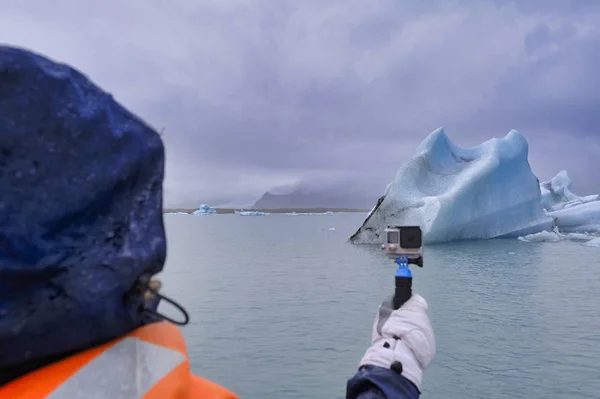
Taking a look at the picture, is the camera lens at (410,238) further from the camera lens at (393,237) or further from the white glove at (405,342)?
the white glove at (405,342)

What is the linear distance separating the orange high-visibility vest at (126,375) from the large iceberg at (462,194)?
16442mm

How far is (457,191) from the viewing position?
17.1 metres

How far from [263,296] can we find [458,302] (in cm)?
340

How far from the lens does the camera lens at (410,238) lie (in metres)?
1.38

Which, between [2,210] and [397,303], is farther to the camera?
[397,303]

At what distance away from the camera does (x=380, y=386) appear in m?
1.07

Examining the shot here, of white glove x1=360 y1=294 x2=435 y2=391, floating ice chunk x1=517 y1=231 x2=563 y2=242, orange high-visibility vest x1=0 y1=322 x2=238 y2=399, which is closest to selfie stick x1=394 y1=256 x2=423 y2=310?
white glove x1=360 y1=294 x2=435 y2=391

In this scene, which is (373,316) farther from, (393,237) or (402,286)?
(402,286)

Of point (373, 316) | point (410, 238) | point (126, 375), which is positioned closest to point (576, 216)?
point (373, 316)

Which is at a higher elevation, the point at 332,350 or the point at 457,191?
the point at 457,191

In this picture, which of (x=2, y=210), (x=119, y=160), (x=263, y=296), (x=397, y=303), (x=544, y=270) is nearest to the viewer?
(x=2, y=210)

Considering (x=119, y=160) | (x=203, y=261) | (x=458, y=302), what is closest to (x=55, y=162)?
(x=119, y=160)

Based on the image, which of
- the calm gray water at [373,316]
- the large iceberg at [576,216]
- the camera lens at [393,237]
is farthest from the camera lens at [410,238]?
the large iceberg at [576,216]

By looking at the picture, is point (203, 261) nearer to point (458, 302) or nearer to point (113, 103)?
point (458, 302)
